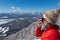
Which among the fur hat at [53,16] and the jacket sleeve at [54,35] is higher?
the fur hat at [53,16]

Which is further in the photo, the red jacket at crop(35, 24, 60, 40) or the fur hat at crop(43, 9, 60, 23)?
the fur hat at crop(43, 9, 60, 23)

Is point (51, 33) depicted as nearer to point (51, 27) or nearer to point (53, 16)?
point (51, 27)

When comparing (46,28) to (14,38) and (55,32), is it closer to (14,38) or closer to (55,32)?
(55,32)

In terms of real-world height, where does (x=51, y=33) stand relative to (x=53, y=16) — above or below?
below

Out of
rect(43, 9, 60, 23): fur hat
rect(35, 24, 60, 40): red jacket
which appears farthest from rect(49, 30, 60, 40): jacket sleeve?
rect(43, 9, 60, 23): fur hat

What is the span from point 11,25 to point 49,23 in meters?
118

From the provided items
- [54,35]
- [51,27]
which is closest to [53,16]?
[51,27]

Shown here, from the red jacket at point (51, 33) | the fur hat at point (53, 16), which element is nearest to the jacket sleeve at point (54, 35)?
the red jacket at point (51, 33)

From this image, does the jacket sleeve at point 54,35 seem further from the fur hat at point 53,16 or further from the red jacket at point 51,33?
the fur hat at point 53,16

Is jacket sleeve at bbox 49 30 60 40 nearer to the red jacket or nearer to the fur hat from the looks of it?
the red jacket

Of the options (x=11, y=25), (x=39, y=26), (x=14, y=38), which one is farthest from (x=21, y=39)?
(x=39, y=26)

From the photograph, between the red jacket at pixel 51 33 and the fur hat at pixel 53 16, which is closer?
the red jacket at pixel 51 33

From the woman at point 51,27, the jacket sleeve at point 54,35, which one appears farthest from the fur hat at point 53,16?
the jacket sleeve at point 54,35

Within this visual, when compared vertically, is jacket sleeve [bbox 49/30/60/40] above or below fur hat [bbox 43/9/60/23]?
below
